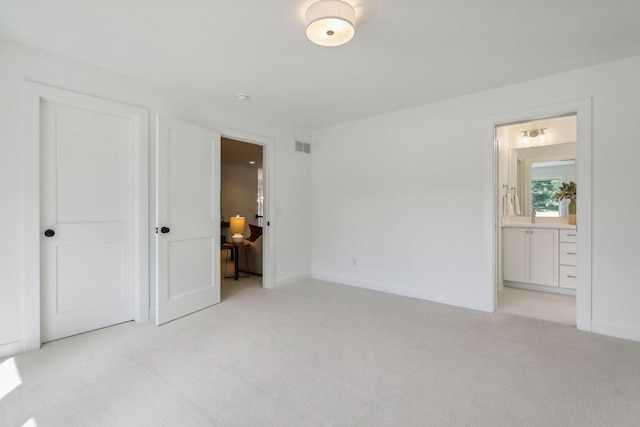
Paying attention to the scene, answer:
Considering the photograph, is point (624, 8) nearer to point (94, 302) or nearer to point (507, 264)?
point (507, 264)

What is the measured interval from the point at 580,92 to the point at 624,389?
8.09 feet

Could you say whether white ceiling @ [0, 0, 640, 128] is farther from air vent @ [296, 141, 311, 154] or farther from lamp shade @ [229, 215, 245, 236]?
lamp shade @ [229, 215, 245, 236]

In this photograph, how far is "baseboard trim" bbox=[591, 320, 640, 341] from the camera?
265 cm

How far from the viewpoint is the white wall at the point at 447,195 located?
2.70 metres

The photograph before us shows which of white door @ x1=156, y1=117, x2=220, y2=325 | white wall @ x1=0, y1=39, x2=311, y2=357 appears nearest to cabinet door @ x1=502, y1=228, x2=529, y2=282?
white wall @ x1=0, y1=39, x2=311, y2=357

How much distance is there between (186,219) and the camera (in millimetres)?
3256

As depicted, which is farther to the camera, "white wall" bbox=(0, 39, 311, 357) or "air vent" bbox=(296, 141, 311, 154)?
"air vent" bbox=(296, 141, 311, 154)

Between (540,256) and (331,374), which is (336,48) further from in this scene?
(540,256)

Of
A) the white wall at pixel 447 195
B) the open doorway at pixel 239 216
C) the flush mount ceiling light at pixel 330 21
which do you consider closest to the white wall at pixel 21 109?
the open doorway at pixel 239 216

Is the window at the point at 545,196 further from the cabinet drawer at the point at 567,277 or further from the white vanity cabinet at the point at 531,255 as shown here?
the cabinet drawer at the point at 567,277

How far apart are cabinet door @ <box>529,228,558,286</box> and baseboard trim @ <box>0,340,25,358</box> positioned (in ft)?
18.3

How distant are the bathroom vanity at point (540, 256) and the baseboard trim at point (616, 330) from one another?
1392 millimetres

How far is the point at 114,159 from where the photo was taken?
9.68 feet

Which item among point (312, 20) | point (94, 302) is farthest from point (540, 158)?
point (94, 302)
